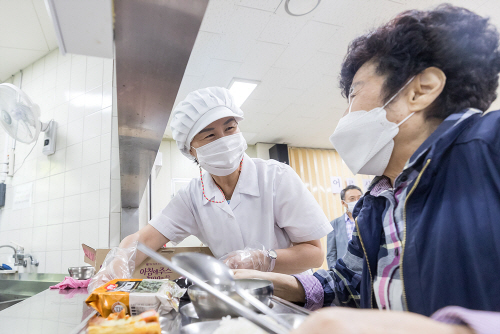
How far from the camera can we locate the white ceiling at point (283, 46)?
246 cm

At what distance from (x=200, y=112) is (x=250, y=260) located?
Result: 2.24ft

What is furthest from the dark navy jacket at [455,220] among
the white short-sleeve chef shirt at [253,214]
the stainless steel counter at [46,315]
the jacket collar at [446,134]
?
the stainless steel counter at [46,315]

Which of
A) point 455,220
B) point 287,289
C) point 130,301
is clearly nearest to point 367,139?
point 455,220

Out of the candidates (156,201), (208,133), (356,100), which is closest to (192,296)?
(356,100)

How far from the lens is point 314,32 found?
2734 mm

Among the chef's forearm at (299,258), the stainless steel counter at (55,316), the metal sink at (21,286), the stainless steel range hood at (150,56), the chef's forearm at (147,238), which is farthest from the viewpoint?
the metal sink at (21,286)

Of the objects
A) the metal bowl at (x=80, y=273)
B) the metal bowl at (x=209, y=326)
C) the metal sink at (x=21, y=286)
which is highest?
the metal bowl at (x=209, y=326)

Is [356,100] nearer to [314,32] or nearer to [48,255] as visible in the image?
[314,32]

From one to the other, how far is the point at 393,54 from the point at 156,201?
474 centimetres

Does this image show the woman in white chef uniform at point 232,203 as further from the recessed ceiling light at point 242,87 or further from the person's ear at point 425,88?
the recessed ceiling light at point 242,87

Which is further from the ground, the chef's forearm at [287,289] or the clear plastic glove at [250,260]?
the clear plastic glove at [250,260]

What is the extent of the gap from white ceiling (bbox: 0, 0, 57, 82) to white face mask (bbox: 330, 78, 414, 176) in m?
2.77

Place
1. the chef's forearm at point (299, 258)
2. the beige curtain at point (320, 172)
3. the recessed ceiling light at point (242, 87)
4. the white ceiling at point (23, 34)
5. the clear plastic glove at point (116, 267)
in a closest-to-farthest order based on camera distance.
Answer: the clear plastic glove at point (116, 267), the chef's forearm at point (299, 258), the white ceiling at point (23, 34), the recessed ceiling light at point (242, 87), the beige curtain at point (320, 172)

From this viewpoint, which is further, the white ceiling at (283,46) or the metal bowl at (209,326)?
the white ceiling at (283,46)
